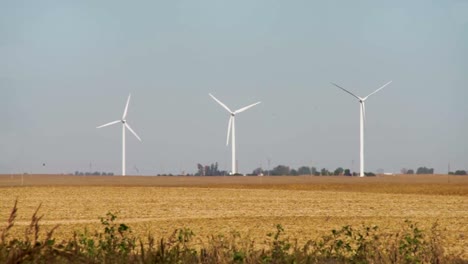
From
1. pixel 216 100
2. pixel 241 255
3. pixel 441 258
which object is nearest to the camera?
pixel 241 255

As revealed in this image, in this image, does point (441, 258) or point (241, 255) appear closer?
point (241, 255)

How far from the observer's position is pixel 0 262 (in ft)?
21.8

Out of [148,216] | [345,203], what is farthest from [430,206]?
[148,216]

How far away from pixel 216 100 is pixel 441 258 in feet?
209

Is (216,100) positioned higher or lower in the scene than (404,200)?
higher

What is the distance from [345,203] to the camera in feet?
133

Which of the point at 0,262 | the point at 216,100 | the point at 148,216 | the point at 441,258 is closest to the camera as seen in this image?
the point at 0,262

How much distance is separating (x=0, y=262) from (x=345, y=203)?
114 feet

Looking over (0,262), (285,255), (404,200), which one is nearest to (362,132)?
(404,200)

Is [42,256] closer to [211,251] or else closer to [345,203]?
[211,251]

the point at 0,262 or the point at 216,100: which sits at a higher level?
the point at 216,100

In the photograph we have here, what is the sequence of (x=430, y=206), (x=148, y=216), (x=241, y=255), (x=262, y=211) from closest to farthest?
(x=241, y=255) < (x=148, y=216) < (x=262, y=211) < (x=430, y=206)

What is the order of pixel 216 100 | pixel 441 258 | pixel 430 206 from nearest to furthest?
1. pixel 441 258
2. pixel 430 206
3. pixel 216 100

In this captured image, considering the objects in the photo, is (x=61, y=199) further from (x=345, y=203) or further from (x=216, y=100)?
(x=216, y=100)
